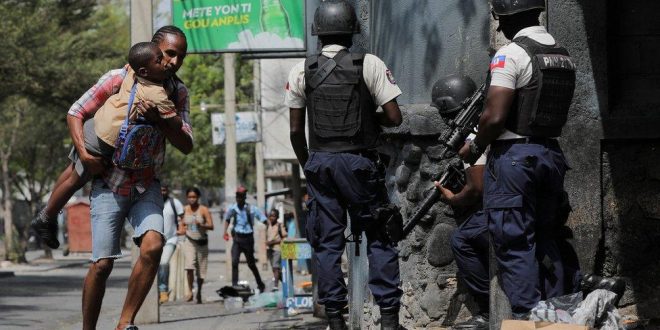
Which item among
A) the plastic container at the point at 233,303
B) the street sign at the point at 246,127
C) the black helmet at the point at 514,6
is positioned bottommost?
the plastic container at the point at 233,303

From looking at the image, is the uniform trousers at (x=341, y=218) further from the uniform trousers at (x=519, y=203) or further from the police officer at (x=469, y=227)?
the police officer at (x=469, y=227)

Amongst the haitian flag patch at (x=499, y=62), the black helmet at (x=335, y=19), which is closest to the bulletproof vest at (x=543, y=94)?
the haitian flag patch at (x=499, y=62)

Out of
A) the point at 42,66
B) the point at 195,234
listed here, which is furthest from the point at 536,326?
the point at 42,66

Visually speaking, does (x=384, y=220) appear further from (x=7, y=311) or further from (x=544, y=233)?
(x=7, y=311)

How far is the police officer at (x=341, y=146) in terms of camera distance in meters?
6.96

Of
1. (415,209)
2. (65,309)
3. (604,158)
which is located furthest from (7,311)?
(604,158)

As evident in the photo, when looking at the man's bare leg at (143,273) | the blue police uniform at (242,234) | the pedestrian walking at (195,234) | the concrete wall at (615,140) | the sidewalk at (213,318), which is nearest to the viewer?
the man's bare leg at (143,273)

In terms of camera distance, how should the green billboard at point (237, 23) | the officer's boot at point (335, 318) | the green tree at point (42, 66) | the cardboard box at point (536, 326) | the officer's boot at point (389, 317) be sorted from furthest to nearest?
the green tree at point (42, 66), the green billboard at point (237, 23), the officer's boot at point (335, 318), the officer's boot at point (389, 317), the cardboard box at point (536, 326)

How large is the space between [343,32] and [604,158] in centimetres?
200

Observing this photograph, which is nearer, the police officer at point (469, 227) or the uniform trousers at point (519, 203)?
the uniform trousers at point (519, 203)

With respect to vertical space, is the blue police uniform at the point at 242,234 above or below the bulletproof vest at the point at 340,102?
below

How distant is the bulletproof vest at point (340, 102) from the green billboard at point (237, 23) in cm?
705

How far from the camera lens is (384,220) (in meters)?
6.95

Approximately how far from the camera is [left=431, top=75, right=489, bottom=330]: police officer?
7859mm
